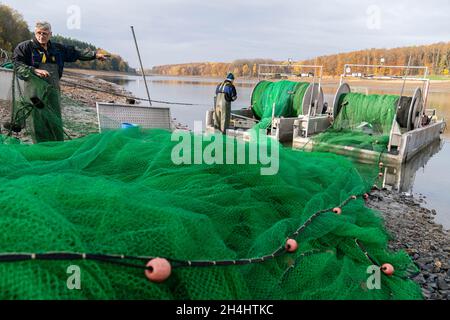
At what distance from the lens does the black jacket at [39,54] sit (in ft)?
16.2

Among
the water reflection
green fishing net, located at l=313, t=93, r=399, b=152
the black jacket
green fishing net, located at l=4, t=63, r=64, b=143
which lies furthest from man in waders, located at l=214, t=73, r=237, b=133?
green fishing net, located at l=4, t=63, r=64, b=143

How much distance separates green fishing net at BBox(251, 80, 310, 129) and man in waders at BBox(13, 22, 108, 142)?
302 inches

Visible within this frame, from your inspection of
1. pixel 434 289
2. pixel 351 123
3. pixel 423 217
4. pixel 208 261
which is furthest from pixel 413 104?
pixel 208 261

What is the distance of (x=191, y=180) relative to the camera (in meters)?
3.13

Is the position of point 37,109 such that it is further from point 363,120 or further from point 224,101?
point 363,120

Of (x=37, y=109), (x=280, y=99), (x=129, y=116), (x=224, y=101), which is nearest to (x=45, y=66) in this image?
Answer: (x=37, y=109)

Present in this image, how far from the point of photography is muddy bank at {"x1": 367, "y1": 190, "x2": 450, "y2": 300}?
3.59 m

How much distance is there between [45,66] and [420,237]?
5889 millimetres

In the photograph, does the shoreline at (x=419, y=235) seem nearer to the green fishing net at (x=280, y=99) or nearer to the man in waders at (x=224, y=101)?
the man in waders at (x=224, y=101)

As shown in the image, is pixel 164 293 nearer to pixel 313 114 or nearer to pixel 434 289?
pixel 434 289

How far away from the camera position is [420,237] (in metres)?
4.99
